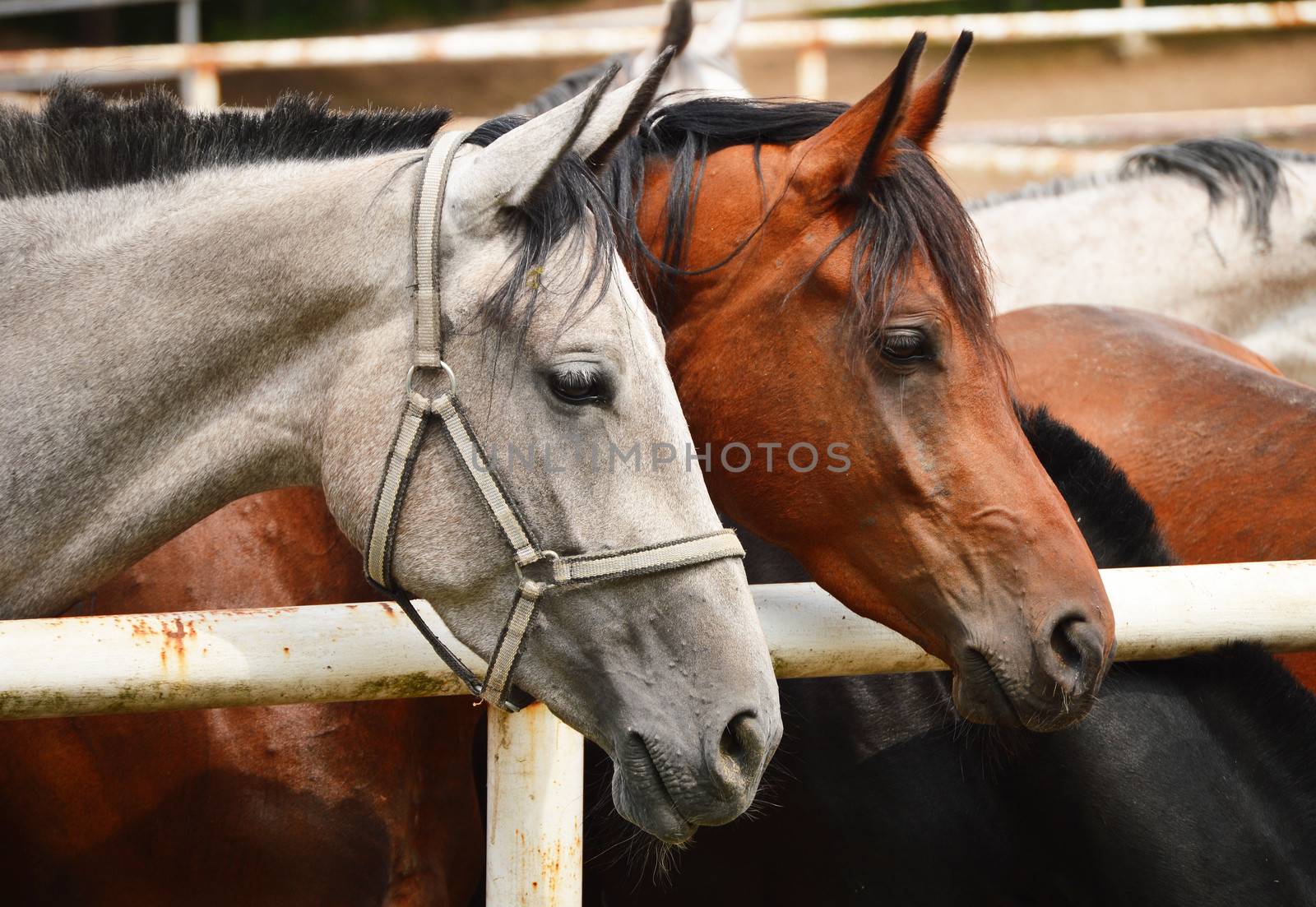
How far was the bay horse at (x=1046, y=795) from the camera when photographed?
1974mm

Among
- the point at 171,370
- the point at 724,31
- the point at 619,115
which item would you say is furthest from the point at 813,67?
the point at 171,370

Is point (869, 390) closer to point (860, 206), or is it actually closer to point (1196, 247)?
point (860, 206)

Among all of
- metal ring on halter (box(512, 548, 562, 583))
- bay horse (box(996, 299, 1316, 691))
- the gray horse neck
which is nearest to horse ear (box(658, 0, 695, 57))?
the gray horse neck

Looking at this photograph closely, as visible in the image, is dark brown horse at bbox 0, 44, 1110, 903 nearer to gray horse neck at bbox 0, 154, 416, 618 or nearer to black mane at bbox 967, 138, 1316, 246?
gray horse neck at bbox 0, 154, 416, 618

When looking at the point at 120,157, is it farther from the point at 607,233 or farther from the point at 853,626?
the point at 853,626

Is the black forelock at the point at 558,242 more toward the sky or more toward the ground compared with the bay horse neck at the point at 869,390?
more toward the sky

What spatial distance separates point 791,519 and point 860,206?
22.2 inches

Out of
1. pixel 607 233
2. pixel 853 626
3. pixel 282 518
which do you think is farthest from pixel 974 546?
pixel 282 518

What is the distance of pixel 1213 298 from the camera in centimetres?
448

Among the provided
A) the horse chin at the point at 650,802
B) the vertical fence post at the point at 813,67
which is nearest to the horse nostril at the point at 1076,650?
the horse chin at the point at 650,802

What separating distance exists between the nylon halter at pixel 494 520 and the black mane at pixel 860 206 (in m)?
0.52

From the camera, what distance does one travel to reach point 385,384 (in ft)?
5.73

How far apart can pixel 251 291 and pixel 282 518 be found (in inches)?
26.4

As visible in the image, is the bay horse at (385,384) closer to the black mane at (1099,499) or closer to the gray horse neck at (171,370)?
the gray horse neck at (171,370)
